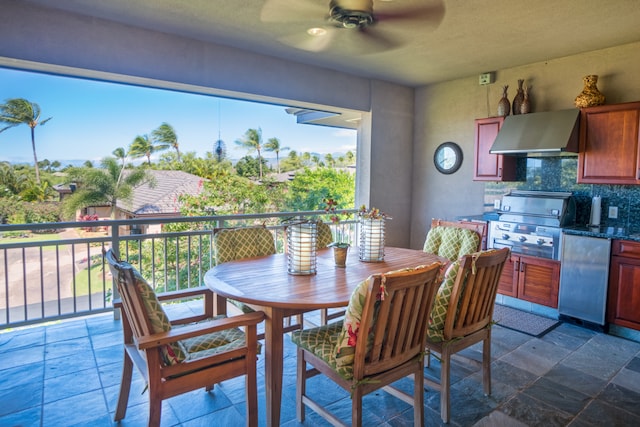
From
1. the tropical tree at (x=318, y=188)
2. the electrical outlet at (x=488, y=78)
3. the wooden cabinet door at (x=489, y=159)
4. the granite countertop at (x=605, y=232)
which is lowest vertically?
the granite countertop at (x=605, y=232)

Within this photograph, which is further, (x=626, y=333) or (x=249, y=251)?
(x=626, y=333)

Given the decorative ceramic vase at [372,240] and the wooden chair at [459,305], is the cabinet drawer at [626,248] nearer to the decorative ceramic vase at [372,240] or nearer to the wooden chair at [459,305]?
the wooden chair at [459,305]

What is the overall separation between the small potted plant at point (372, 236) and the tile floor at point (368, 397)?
2.97 ft

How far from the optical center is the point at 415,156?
5684mm

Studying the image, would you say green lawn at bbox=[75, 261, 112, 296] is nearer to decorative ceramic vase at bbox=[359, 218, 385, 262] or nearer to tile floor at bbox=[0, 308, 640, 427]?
tile floor at bbox=[0, 308, 640, 427]

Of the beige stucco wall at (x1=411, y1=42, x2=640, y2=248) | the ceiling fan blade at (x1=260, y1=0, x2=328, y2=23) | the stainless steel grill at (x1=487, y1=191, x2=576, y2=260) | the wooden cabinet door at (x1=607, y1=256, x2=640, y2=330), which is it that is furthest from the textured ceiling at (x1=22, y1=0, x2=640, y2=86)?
the wooden cabinet door at (x1=607, y1=256, x2=640, y2=330)

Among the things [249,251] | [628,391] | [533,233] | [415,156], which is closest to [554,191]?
[533,233]

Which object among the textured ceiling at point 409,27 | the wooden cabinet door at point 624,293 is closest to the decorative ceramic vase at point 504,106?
the textured ceiling at point 409,27

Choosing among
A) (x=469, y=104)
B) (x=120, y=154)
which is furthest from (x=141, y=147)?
(x=469, y=104)

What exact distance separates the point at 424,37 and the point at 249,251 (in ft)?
8.32

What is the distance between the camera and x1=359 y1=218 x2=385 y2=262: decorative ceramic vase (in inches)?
108

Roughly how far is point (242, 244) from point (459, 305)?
67.0 inches

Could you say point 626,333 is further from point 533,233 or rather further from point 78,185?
point 78,185

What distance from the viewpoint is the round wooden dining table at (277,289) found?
1909 millimetres
